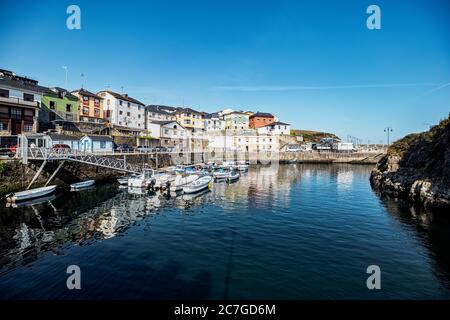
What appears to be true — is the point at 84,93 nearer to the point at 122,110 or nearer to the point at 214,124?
the point at 122,110

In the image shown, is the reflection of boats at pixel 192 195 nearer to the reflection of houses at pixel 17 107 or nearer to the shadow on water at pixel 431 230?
the shadow on water at pixel 431 230

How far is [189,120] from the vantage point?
11475 cm

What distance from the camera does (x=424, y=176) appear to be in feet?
126

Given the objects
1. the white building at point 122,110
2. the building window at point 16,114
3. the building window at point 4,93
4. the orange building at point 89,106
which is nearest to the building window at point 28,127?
the building window at point 16,114

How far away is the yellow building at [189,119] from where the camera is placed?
371 feet

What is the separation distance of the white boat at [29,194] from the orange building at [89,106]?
40794 millimetres

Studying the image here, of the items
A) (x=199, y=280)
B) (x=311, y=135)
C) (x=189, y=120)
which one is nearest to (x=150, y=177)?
(x=199, y=280)

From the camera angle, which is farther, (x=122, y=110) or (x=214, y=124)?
(x=214, y=124)

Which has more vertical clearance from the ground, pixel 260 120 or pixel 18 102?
pixel 260 120

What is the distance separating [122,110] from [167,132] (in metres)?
17.2

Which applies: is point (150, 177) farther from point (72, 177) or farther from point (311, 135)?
point (311, 135)

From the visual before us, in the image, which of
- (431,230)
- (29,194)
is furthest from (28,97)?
(431,230)

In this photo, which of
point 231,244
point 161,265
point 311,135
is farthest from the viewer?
point 311,135
